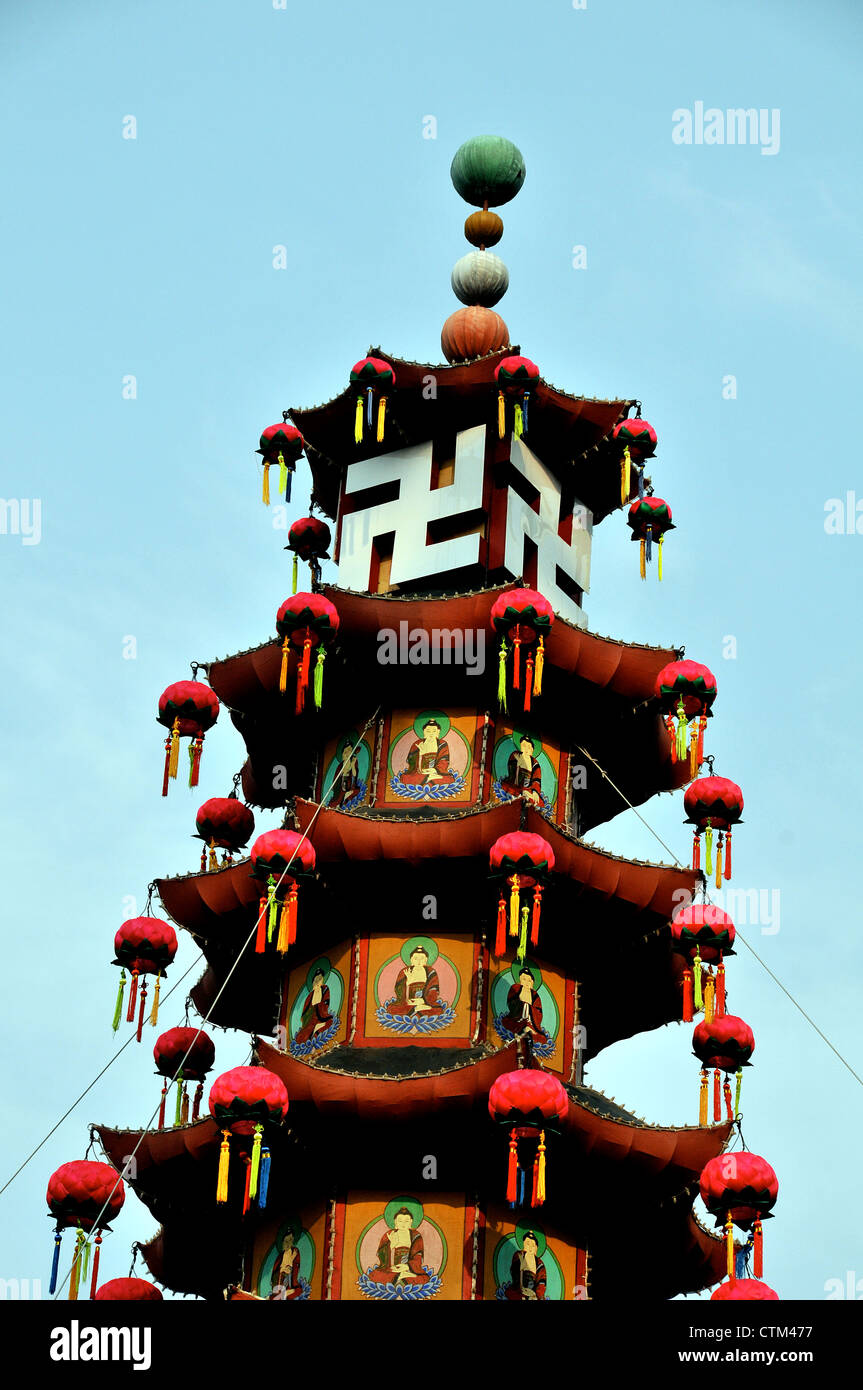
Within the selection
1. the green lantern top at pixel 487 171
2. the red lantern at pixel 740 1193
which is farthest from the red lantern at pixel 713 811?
the green lantern top at pixel 487 171

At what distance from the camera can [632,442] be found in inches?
1270

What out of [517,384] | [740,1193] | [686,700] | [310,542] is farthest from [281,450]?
[740,1193]

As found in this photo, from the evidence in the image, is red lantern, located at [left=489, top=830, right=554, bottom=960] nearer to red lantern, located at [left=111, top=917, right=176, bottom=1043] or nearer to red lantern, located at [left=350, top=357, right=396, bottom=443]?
red lantern, located at [left=111, top=917, right=176, bottom=1043]

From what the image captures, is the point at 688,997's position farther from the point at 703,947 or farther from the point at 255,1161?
the point at 255,1161

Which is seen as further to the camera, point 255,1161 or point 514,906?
point 514,906

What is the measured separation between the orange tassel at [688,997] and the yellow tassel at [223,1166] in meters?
6.51

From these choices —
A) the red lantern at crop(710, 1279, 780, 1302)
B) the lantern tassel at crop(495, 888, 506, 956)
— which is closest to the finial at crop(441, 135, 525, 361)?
the lantern tassel at crop(495, 888, 506, 956)

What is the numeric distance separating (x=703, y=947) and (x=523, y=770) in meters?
3.93
